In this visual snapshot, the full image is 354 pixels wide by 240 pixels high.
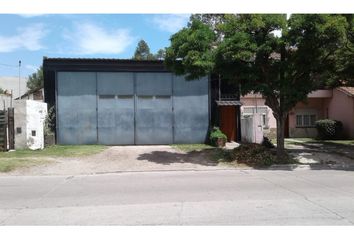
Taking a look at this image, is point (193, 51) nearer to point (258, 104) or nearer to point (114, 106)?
point (114, 106)

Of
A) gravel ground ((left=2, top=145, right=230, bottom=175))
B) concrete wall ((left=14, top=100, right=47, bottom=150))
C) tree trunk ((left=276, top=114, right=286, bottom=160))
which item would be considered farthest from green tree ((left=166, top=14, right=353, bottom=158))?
concrete wall ((left=14, top=100, right=47, bottom=150))

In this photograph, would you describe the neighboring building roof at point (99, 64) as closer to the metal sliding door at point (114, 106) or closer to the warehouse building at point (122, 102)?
the warehouse building at point (122, 102)

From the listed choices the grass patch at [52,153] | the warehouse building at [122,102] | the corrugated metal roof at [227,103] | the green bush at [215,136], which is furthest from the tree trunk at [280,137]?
the grass patch at [52,153]

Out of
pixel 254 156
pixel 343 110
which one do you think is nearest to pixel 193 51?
pixel 254 156

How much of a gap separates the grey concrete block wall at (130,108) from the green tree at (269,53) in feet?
19.3

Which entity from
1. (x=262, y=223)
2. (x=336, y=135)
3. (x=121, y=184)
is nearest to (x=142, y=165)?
(x=121, y=184)

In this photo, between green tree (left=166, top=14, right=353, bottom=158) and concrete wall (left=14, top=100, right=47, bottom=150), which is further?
concrete wall (left=14, top=100, right=47, bottom=150)

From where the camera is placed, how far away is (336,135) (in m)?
28.5

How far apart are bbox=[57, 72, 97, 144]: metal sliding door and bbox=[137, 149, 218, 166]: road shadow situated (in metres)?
5.51

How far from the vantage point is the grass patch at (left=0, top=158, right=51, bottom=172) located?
15727 millimetres

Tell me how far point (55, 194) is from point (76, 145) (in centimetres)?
1283

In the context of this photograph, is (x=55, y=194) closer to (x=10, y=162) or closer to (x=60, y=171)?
(x=60, y=171)

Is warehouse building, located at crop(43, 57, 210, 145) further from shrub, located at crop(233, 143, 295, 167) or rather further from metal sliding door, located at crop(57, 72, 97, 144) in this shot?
shrub, located at crop(233, 143, 295, 167)

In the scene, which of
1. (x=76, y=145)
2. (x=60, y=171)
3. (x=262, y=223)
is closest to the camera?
(x=262, y=223)
